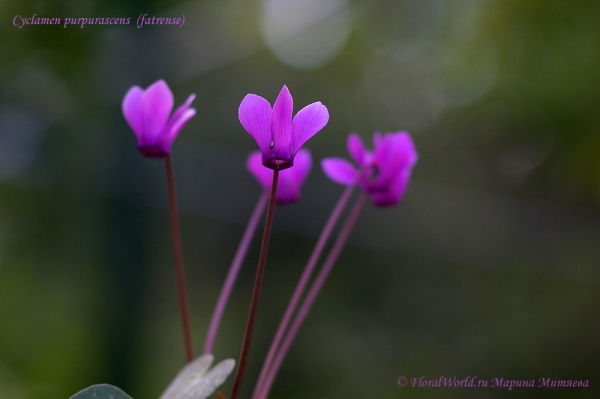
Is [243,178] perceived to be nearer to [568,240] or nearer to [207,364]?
[568,240]

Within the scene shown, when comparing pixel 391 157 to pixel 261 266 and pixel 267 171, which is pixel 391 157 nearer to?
pixel 267 171

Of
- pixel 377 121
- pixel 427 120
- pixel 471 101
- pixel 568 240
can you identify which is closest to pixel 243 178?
pixel 377 121

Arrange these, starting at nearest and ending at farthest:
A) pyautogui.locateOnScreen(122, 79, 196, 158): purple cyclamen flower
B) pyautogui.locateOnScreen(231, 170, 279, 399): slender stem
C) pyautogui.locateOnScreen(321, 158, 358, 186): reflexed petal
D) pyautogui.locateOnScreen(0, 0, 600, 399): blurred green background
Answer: pyautogui.locateOnScreen(231, 170, 279, 399): slender stem, pyautogui.locateOnScreen(122, 79, 196, 158): purple cyclamen flower, pyautogui.locateOnScreen(321, 158, 358, 186): reflexed petal, pyautogui.locateOnScreen(0, 0, 600, 399): blurred green background

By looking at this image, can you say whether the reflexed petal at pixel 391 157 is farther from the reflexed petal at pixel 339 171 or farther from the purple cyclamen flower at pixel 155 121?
the purple cyclamen flower at pixel 155 121

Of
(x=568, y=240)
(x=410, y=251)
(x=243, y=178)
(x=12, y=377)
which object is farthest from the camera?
(x=410, y=251)

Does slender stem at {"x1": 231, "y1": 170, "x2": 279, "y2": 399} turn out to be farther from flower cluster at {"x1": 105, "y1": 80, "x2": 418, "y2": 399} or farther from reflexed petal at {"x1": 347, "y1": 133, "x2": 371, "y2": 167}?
reflexed petal at {"x1": 347, "y1": 133, "x2": 371, "y2": 167}

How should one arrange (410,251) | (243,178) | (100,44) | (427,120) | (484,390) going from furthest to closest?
(410,251)
(243,178)
(427,120)
(484,390)
(100,44)

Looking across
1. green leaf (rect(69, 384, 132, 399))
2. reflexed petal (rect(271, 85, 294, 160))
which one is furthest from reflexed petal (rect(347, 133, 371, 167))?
green leaf (rect(69, 384, 132, 399))

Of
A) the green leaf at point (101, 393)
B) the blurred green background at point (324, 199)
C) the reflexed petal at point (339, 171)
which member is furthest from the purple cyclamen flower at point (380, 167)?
the blurred green background at point (324, 199)
